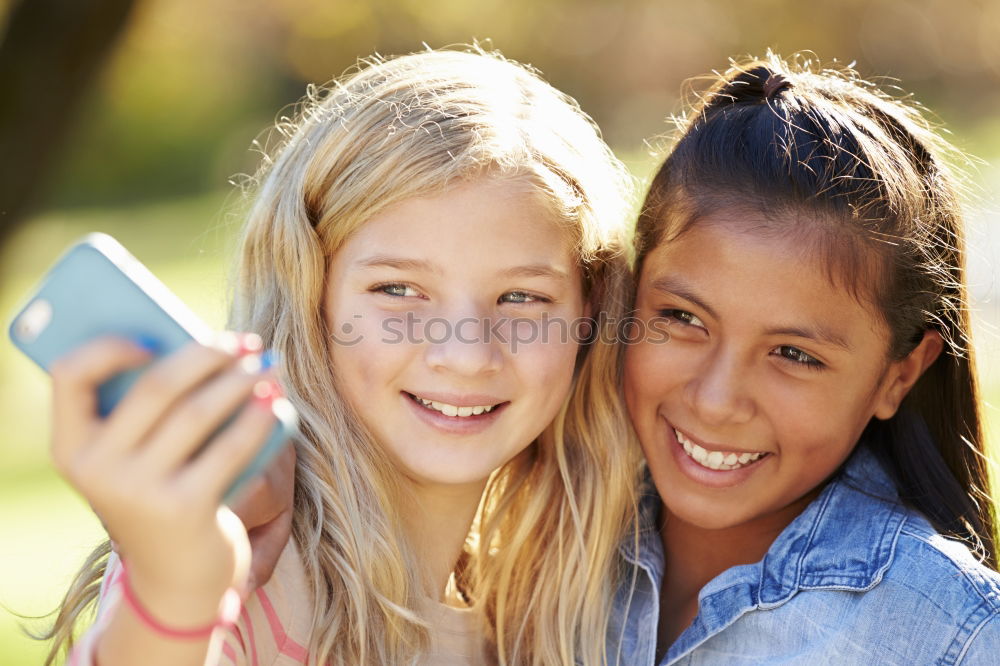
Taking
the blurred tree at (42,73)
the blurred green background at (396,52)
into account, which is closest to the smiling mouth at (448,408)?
the blurred tree at (42,73)

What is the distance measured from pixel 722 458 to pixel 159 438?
1758mm

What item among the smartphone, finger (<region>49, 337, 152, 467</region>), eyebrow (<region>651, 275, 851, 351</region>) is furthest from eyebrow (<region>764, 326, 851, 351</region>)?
finger (<region>49, 337, 152, 467</region>)

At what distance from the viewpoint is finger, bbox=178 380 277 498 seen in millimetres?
1204

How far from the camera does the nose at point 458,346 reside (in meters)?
2.27

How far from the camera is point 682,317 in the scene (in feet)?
8.80

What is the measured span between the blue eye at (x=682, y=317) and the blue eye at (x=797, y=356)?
20cm

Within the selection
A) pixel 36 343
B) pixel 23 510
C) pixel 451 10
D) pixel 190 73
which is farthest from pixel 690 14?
pixel 36 343

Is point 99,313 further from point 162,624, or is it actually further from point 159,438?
point 162,624

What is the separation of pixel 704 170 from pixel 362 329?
99 cm

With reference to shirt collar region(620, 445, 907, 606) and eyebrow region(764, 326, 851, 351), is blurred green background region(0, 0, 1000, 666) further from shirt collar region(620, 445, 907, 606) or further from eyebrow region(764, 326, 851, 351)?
eyebrow region(764, 326, 851, 351)

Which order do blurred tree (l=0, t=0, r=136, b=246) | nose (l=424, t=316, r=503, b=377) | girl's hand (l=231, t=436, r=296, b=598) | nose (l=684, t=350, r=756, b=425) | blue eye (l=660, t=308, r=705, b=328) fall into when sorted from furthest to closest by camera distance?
1. blurred tree (l=0, t=0, r=136, b=246)
2. blue eye (l=660, t=308, r=705, b=328)
3. nose (l=684, t=350, r=756, b=425)
4. nose (l=424, t=316, r=503, b=377)
5. girl's hand (l=231, t=436, r=296, b=598)

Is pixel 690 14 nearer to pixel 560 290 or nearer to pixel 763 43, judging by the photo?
pixel 763 43

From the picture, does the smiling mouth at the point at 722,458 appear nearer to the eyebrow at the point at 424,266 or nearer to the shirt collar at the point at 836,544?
the shirt collar at the point at 836,544

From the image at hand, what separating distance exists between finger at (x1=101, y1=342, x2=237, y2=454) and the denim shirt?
1.74m
